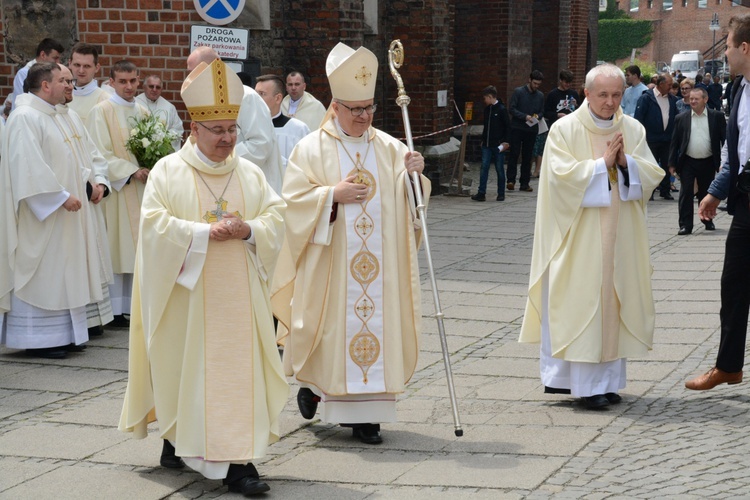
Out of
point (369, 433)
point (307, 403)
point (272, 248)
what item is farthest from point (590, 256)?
point (272, 248)

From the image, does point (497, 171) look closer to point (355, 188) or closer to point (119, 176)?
point (119, 176)

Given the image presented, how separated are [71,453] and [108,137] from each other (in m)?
3.92

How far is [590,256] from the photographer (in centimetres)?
659

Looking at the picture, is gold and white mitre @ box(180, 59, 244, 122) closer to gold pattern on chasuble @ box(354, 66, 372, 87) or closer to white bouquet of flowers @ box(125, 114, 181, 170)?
gold pattern on chasuble @ box(354, 66, 372, 87)

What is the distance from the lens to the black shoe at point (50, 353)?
7.98 meters

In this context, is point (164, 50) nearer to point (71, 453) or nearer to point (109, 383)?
point (109, 383)

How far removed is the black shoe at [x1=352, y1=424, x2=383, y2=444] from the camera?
5.87 m

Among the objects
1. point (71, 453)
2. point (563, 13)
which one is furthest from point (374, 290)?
point (563, 13)

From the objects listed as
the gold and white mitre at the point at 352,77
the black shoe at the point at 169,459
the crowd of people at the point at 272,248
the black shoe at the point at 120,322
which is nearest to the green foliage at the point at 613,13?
the crowd of people at the point at 272,248

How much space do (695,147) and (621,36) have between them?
7372 centimetres

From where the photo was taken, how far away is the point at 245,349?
5191mm

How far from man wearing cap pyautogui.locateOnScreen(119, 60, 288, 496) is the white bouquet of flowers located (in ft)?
11.7

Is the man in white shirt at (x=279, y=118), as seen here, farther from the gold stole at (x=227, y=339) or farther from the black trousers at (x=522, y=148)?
the black trousers at (x=522, y=148)

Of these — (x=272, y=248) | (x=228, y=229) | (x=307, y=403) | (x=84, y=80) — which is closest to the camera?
(x=228, y=229)
